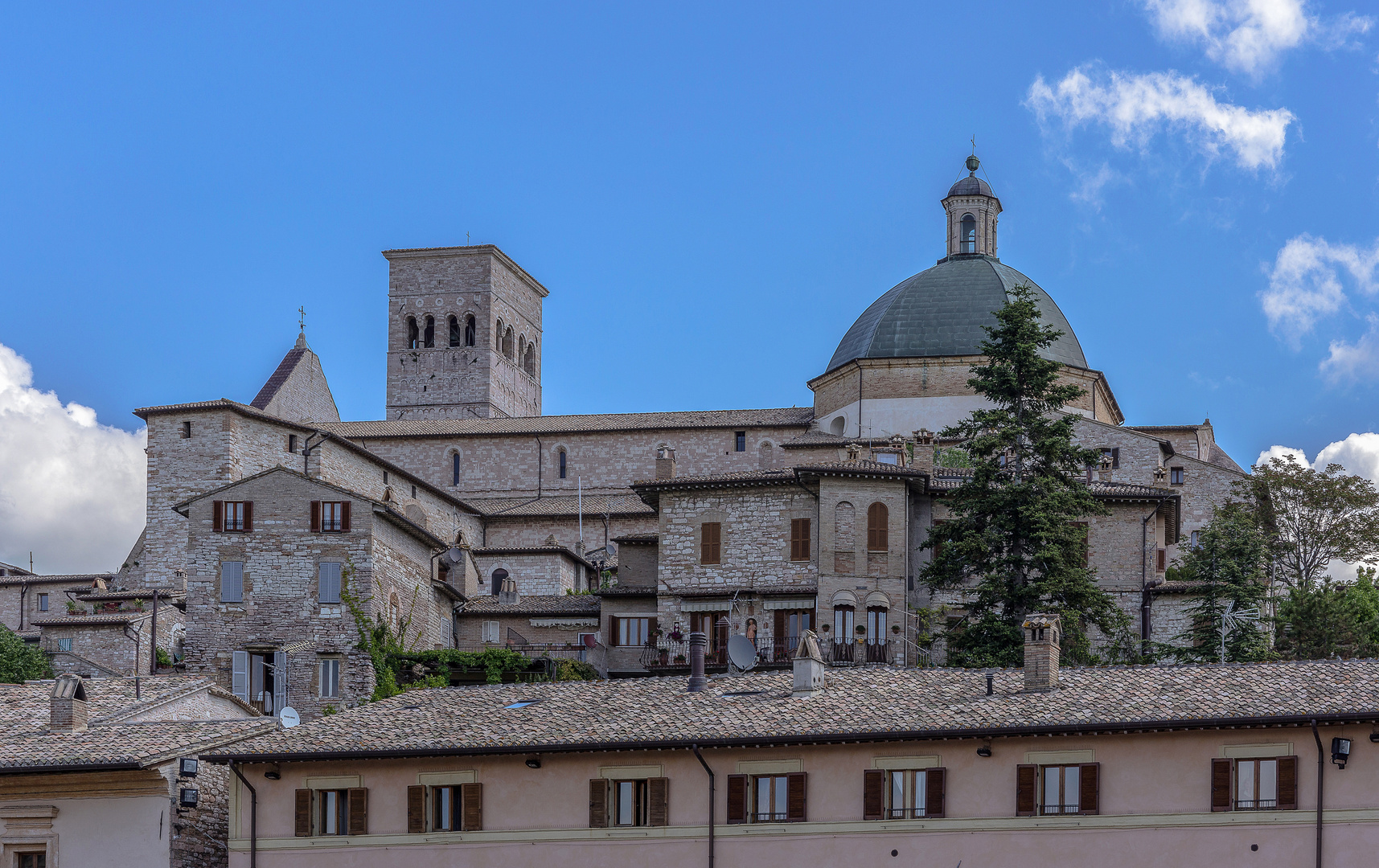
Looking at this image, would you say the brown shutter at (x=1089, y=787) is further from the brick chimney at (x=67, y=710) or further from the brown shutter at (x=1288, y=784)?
the brick chimney at (x=67, y=710)

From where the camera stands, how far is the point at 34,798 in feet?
108

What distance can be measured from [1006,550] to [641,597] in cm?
1056

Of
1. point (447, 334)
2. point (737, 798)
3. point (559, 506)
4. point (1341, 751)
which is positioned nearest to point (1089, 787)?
point (1341, 751)

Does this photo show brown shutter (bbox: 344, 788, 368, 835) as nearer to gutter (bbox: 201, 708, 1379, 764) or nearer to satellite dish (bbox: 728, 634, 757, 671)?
gutter (bbox: 201, 708, 1379, 764)

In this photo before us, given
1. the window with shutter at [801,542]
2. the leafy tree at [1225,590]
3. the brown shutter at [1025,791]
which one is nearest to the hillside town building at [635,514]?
the window with shutter at [801,542]

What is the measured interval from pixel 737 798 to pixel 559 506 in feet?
136

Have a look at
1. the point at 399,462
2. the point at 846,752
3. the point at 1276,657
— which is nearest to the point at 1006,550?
the point at 1276,657

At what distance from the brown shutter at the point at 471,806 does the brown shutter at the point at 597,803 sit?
5.78ft

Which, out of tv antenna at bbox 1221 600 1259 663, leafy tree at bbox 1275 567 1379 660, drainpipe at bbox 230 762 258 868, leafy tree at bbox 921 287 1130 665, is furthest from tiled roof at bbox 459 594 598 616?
drainpipe at bbox 230 762 258 868

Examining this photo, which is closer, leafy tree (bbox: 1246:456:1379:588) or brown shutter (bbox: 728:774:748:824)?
brown shutter (bbox: 728:774:748:824)

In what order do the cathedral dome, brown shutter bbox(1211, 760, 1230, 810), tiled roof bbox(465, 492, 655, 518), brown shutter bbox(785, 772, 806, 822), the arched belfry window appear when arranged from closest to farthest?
brown shutter bbox(1211, 760, 1230, 810)
brown shutter bbox(785, 772, 806, 822)
the cathedral dome
tiled roof bbox(465, 492, 655, 518)
the arched belfry window

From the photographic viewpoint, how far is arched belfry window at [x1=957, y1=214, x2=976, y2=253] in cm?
7688

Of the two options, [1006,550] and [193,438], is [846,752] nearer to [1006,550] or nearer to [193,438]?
[1006,550]

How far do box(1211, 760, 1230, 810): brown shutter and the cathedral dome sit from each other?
38795 millimetres
